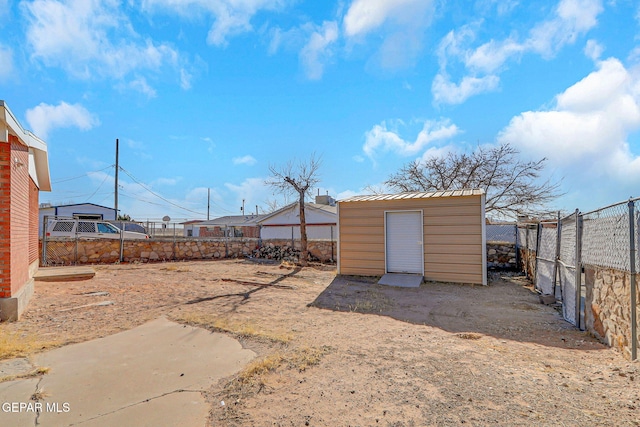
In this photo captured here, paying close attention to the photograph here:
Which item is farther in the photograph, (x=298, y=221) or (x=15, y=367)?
(x=298, y=221)

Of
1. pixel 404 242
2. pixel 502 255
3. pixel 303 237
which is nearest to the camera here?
pixel 404 242

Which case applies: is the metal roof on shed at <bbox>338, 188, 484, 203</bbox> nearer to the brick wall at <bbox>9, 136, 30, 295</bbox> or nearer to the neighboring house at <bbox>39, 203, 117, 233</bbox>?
the brick wall at <bbox>9, 136, 30, 295</bbox>

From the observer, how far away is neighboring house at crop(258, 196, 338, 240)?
22.4 metres

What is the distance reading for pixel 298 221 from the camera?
79.3ft

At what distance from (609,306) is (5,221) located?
8151 mm

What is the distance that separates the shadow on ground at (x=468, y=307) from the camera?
4.64 metres

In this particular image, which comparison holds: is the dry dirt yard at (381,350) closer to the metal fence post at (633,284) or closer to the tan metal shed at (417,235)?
the metal fence post at (633,284)

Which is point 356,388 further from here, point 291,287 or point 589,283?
point 291,287

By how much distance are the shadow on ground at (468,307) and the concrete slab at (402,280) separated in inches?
7.9

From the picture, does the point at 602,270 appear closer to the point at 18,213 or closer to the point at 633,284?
the point at 633,284

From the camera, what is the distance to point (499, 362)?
3469 millimetres

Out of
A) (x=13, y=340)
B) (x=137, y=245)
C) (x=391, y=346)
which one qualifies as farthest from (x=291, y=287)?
(x=137, y=245)

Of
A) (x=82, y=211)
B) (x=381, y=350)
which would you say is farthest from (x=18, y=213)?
(x=82, y=211)

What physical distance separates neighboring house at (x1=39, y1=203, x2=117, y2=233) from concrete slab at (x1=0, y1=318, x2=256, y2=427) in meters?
23.0
